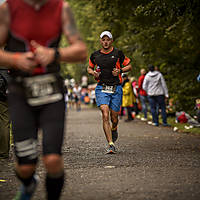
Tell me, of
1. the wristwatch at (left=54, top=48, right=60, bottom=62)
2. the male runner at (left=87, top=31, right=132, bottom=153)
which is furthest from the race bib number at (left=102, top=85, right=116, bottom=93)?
the wristwatch at (left=54, top=48, right=60, bottom=62)

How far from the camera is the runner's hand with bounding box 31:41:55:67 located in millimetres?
3988

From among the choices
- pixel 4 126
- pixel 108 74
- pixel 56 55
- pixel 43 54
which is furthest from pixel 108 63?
pixel 43 54

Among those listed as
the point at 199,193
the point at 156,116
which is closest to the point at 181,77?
the point at 156,116

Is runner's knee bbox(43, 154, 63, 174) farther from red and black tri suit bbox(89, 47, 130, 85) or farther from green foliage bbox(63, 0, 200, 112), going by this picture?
green foliage bbox(63, 0, 200, 112)

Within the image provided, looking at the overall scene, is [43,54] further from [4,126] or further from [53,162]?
[4,126]

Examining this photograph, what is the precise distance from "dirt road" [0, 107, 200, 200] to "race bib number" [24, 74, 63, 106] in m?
1.83

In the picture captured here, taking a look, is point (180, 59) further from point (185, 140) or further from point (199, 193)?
point (199, 193)

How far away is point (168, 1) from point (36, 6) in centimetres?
833

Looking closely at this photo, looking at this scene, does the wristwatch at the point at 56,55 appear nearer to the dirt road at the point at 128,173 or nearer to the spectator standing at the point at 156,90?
the dirt road at the point at 128,173

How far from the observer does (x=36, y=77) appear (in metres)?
4.11

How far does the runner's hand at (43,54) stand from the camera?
157 inches

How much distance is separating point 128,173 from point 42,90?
11.6ft

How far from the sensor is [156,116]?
1912cm

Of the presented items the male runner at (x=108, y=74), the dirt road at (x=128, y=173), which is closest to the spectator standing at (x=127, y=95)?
the dirt road at (x=128, y=173)
